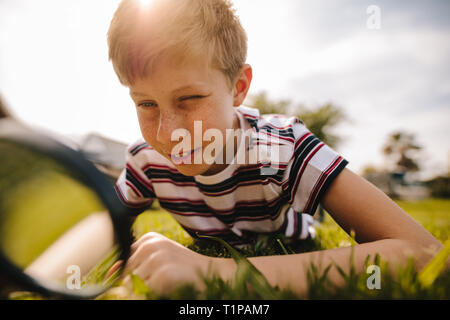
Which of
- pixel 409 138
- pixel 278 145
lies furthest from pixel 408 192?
pixel 278 145

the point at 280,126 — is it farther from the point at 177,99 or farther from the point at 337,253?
the point at 337,253

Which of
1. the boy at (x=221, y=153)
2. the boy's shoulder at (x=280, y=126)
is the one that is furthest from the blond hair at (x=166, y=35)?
the boy's shoulder at (x=280, y=126)

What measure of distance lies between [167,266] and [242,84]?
996mm

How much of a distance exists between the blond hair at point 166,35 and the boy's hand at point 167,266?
637 mm

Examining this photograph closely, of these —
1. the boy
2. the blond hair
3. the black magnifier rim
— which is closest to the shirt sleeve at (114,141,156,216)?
the boy

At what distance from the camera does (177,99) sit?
105 cm

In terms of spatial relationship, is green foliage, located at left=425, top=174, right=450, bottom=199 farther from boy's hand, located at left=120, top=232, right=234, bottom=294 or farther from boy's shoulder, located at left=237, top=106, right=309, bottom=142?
boy's hand, located at left=120, top=232, right=234, bottom=294

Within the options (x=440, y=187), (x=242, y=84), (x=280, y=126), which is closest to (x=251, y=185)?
(x=280, y=126)

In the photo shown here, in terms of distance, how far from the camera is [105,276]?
2.87ft

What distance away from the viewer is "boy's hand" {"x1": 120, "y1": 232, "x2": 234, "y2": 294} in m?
0.68

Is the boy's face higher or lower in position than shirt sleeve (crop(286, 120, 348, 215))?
higher

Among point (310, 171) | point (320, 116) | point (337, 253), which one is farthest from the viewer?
point (320, 116)

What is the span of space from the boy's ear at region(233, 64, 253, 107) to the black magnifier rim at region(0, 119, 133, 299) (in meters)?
0.86
